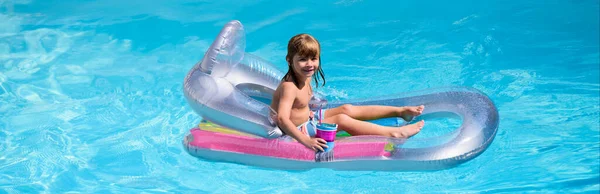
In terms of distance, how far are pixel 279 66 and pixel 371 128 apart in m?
2.27

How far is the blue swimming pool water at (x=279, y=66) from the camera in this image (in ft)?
15.5

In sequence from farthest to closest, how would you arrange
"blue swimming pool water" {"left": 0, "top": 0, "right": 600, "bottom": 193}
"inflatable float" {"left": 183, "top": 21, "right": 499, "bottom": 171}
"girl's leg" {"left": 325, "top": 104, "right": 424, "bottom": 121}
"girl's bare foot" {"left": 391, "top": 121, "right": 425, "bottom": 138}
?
"girl's leg" {"left": 325, "top": 104, "right": 424, "bottom": 121} → "blue swimming pool water" {"left": 0, "top": 0, "right": 600, "bottom": 193} → "girl's bare foot" {"left": 391, "top": 121, "right": 425, "bottom": 138} → "inflatable float" {"left": 183, "top": 21, "right": 499, "bottom": 171}

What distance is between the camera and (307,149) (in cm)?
447

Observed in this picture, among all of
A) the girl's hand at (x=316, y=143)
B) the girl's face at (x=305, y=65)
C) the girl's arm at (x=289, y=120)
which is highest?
the girl's face at (x=305, y=65)

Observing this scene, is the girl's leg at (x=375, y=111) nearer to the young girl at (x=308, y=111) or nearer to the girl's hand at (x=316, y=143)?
the young girl at (x=308, y=111)

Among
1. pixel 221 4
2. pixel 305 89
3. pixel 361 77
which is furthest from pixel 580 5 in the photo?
pixel 305 89

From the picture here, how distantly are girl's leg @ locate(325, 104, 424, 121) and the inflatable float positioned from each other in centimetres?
8

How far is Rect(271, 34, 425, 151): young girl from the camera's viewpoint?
4.45 meters

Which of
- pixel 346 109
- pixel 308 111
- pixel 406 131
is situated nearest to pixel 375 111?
pixel 346 109

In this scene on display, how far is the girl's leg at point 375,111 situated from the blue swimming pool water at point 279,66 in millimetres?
405

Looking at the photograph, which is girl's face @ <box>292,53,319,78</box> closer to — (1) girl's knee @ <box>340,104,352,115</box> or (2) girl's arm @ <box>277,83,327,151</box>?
(2) girl's arm @ <box>277,83,327,151</box>

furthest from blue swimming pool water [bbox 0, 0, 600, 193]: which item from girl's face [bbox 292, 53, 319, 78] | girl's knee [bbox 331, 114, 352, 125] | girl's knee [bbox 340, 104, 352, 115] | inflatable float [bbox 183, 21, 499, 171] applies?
girl's face [bbox 292, 53, 319, 78]

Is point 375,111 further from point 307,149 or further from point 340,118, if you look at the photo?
point 307,149

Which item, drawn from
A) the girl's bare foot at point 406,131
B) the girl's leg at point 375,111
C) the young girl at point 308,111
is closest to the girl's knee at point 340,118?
the young girl at point 308,111
